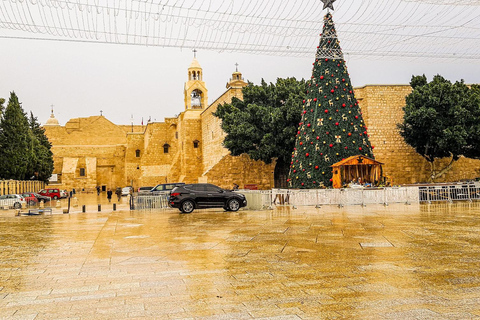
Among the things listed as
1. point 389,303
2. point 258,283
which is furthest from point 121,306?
point 389,303

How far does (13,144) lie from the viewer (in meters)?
31.9

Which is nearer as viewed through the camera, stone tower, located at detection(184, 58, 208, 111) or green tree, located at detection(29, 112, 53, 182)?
green tree, located at detection(29, 112, 53, 182)

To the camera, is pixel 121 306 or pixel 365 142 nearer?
pixel 121 306

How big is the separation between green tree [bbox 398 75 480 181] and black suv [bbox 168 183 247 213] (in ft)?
43.2

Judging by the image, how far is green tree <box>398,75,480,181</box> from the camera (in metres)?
23.4

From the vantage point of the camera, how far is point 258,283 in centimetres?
527

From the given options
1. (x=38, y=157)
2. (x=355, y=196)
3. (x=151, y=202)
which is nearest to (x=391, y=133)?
(x=355, y=196)

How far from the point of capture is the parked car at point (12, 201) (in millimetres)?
22562

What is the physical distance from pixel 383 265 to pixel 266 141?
754 inches

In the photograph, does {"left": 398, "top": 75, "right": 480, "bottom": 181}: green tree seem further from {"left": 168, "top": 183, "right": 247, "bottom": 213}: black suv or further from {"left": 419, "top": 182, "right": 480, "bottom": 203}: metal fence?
{"left": 168, "top": 183, "right": 247, "bottom": 213}: black suv

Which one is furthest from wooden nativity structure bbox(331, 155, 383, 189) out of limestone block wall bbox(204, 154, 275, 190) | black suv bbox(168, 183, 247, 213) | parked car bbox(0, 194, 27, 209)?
parked car bbox(0, 194, 27, 209)

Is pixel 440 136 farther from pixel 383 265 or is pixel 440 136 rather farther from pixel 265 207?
pixel 383 265

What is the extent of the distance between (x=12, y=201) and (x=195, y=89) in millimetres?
24814

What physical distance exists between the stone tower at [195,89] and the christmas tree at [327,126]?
24427 millimetres
